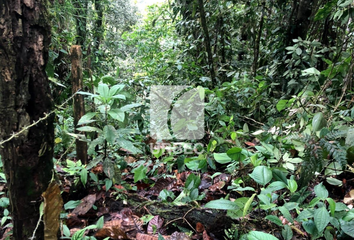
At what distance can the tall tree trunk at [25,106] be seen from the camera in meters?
0.65

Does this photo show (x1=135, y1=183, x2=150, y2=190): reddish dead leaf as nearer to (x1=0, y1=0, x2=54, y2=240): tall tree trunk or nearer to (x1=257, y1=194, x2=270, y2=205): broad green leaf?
(x1=0, y1=0, x2=54, y2=240): tall tree trunk

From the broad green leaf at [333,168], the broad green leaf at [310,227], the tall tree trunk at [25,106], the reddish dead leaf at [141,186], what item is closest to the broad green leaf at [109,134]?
the tall tree trunk at [25,106]

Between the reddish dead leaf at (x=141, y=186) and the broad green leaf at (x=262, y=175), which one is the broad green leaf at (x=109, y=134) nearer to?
the reddish dead leaf at (x=141, y=186)

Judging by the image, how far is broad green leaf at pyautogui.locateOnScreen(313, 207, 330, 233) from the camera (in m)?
0.64

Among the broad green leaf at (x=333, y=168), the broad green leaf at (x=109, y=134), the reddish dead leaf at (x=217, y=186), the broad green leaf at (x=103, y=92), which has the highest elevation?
the broad green leaf at (x=103, y=92)

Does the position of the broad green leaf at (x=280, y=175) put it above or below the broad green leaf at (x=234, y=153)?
below

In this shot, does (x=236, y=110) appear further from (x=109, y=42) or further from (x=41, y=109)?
(x=109, y=42)

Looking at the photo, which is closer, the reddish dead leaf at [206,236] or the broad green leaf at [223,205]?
the broad green leaf at [223,205]

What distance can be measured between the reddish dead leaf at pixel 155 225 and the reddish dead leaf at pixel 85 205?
1.07 feet

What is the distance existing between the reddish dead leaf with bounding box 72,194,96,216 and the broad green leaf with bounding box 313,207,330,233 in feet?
2.98

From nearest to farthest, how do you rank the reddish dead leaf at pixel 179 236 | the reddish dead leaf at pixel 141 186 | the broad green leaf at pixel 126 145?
the reddish dead leaf at pixel 179 236 → the broad green leaf at pixel 126 145 → the reddish dead leaf at pixel 141 186

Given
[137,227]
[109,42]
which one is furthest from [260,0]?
[109,42]

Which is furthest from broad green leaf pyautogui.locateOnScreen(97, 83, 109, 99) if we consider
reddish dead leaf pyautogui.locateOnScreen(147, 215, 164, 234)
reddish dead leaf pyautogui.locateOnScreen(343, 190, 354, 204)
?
reddish dead leaf pyautogui.locateOnScreen(343, 190, 354, 204)

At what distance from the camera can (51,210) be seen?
73cm
